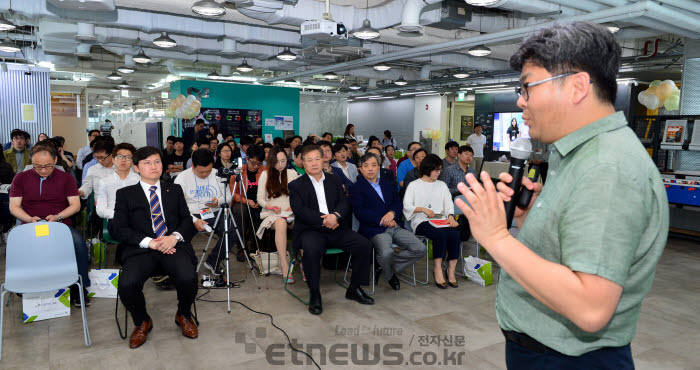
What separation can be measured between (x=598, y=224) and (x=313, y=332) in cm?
292

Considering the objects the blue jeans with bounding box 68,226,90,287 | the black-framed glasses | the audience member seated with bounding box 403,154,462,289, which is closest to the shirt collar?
the black-framed glasses

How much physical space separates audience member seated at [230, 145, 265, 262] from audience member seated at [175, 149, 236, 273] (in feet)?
1.05

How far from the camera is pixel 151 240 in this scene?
131 inches

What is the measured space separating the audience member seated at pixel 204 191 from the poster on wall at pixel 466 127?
1574 cm

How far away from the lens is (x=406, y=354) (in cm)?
312

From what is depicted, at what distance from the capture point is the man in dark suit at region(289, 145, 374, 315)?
396cm

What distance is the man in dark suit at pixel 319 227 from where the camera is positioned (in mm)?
3957

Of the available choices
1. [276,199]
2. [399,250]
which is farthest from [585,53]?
[276,199]

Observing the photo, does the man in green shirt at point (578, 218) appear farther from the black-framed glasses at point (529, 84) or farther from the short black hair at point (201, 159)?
the short black hair at point (201, 159)

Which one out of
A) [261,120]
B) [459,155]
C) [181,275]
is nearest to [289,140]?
[459,155]

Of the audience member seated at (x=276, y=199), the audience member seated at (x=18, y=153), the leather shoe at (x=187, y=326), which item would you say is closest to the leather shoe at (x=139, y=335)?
the leather shoe at (x=187, y=326)

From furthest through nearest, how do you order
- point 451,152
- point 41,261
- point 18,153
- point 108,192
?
1. point 18,153
2. point 451,152
3. point 108,192
4. point 41,261

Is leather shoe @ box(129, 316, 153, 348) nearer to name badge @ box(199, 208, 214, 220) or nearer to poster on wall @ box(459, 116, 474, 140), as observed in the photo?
name badge @ box(199, 208, 214, 220)

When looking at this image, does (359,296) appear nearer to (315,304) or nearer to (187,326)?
(315,304)
